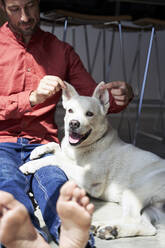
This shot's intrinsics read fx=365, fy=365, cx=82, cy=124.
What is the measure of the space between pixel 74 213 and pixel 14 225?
18cm

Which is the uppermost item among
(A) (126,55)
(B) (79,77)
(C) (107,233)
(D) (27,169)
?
(B) (79,77)

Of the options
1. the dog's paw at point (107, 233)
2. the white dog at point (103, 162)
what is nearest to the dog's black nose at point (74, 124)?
the white dog at point (103, 162)

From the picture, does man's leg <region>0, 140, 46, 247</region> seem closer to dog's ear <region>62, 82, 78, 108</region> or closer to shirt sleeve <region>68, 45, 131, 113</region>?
dog's ear <region>62, 82, 78, 108</region>

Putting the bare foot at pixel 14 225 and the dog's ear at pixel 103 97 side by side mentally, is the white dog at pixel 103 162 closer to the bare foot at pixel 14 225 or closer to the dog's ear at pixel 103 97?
the dog's ear at pixel 103 97

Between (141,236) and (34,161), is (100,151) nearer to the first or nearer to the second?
(34,161)

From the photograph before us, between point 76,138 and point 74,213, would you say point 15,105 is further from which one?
point 74,213

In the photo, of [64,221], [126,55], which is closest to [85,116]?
[64,221]

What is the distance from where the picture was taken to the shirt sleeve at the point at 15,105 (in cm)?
182

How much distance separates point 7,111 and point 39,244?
0.87m

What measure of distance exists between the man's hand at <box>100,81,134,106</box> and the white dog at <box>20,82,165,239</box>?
0.16 ft

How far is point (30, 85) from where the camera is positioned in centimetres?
199

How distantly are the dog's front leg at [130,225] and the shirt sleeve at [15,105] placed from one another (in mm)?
688

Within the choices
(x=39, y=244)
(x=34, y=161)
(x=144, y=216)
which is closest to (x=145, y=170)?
(x=144, y=216)

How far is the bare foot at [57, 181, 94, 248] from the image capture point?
1105 millimetres
